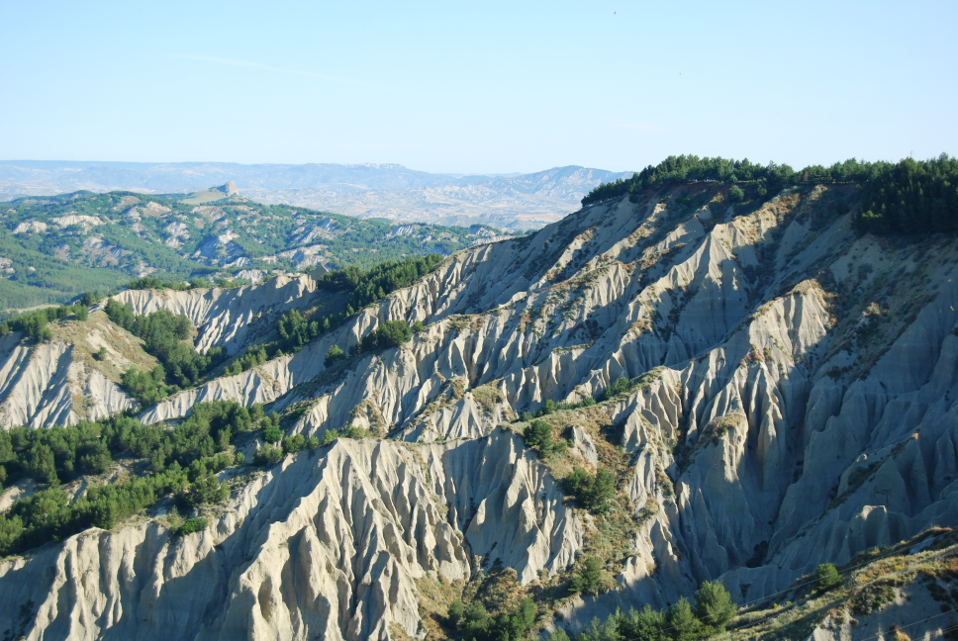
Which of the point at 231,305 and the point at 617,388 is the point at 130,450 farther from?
the point at 231,305

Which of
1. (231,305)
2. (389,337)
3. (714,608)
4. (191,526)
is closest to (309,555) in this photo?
(191,526)

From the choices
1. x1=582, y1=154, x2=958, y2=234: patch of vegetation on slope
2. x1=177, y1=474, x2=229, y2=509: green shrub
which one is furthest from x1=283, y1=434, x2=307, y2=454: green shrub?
x1=582, y1=154, x2=958, y2=234: patch of vegetation on slope

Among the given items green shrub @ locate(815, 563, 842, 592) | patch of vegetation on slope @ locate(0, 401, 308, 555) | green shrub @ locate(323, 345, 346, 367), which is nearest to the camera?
green shrub @ locate(815, 563, 842, 592)

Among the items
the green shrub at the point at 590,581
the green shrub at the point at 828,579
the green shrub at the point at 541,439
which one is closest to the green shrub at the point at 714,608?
the green shrub at the point at 828,579

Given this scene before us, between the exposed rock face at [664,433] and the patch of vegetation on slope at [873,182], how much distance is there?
2.22 meters

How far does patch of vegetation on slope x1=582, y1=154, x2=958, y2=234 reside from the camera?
6456cm

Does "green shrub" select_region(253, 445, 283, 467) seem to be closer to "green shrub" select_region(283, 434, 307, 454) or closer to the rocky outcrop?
"green shrub" select_region(283, 434, 307, 454)

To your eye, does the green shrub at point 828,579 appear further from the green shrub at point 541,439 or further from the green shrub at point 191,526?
the green shrub at point 191,526

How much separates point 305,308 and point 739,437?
85.1 metres

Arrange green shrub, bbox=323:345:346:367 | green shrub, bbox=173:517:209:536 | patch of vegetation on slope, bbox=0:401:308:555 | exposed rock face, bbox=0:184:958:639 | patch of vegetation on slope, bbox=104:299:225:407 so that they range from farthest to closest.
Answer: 1. patch of vegetation on slope, bbox=104:299:225:407
2. green shrub, bbox=323:345:346:367
3. patch of vegetation on slope, bbox=0:401:308:555
4. green shrub, bbox=173:517:209:536
5. exposed rock face, bbox=0:184:958:639

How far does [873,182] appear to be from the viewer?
247 feet

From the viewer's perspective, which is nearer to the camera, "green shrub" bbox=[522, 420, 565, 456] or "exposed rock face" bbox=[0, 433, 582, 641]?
"exposed rock face" bbox=[0, 433, 582, 641]

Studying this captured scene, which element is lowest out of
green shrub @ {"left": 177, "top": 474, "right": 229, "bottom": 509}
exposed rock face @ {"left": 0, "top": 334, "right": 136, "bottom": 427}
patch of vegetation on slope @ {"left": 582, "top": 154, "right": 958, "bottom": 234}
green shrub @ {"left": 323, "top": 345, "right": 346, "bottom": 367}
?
exposed rock face @ {"left": 0, "top": 334, "right": 136, "bottom": 427}

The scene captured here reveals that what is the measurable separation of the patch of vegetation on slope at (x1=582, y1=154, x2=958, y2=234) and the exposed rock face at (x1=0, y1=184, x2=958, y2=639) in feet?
7.27
